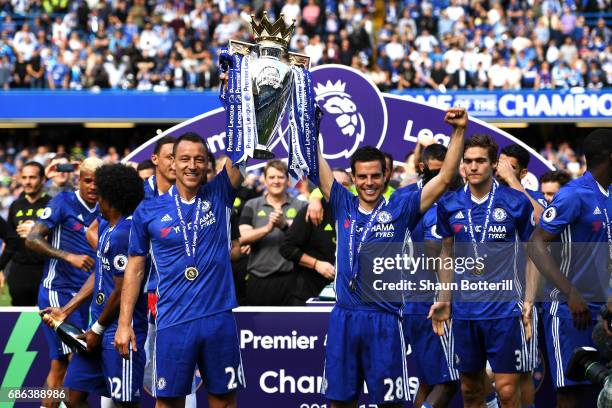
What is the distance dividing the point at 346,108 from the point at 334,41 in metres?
15.8

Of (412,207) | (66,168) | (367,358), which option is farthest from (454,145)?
(66,168)

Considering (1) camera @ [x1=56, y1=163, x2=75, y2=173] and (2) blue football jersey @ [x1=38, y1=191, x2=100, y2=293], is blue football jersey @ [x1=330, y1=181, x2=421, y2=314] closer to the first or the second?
(2) blue football jersey @ [x1=38, y1=191, x2=100, y2=293]

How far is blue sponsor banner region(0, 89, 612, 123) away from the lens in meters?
24.7

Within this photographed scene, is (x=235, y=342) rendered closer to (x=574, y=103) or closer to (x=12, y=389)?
(x=12, y=389)

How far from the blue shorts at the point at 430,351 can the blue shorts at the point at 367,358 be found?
3.24 feet

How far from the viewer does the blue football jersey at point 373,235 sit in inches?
273

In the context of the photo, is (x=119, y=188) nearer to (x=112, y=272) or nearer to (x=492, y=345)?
(x=112, y=272)

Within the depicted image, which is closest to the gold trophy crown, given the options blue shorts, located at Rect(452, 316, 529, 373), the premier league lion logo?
blue shorts, located at Rect(452, 316, 529, 373)

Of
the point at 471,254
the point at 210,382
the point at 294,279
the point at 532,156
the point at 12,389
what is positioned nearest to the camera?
the point at 210,382

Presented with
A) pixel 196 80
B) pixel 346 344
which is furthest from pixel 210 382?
pixel 196 80

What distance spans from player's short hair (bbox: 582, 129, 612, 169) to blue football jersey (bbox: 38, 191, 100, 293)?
13.4ft

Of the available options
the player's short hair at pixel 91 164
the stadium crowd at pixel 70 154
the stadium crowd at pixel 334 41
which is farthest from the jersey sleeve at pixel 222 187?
the stadium crowd at pixel 334 41

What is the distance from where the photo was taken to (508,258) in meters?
7.49

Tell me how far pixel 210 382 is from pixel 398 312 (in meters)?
1.26
